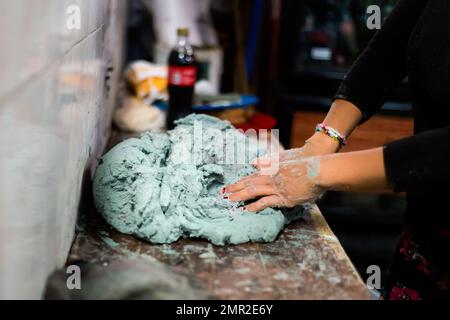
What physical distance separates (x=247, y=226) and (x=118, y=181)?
286mm

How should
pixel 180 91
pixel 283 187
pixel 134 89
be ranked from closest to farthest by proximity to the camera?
pixel 283 187 < pixel 180 91 < pixel 134 89

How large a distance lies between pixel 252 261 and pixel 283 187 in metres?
0.18

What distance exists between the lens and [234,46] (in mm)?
2992

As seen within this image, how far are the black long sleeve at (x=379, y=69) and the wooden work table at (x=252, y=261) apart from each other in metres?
0.38

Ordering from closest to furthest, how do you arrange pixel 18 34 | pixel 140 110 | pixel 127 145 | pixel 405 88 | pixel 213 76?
pixel 18 34, pixel 127 145, pixel 140 110, pixel 213 76, pixel 405 88

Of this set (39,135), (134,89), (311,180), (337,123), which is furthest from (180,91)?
(39,135)

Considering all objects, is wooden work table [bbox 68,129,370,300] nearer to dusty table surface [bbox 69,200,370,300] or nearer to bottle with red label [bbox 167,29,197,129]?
dusty table surface [bbox 69,200,370,300]

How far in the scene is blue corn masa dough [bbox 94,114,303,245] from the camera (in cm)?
116

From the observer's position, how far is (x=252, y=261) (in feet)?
3.59

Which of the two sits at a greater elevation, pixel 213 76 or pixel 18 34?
pixel 18 34

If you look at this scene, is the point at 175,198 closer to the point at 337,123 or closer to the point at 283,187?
the point at 283,187
